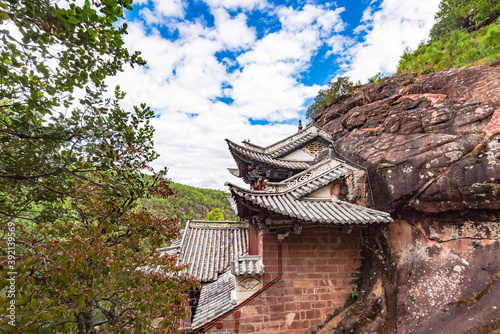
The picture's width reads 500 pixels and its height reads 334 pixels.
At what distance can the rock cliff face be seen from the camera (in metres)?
5.29

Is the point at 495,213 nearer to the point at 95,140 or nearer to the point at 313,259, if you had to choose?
the point at 313,259

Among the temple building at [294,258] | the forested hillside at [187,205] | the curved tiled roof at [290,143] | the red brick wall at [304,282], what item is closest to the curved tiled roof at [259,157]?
the curved tiled roof at [290,143]

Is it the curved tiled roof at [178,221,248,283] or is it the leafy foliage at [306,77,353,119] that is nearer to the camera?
the curved tiled roof at [178,221,248,283]

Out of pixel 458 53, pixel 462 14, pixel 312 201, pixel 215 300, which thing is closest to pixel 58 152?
pixel 215 300

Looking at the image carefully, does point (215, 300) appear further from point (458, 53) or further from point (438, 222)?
point (458, 53)

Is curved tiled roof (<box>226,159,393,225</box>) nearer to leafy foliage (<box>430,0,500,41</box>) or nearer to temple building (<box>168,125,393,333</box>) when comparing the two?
temple building (<box>168,125,393,333</box>)

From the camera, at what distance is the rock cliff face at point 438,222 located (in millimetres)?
5289

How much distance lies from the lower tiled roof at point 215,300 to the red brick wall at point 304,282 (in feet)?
0.97

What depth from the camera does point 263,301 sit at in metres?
6.11

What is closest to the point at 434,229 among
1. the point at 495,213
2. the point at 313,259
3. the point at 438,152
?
the point at 495,213

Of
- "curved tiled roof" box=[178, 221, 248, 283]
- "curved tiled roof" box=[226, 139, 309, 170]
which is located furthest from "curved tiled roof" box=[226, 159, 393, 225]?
"curved tiled roof" box=[226, 139, 309, 170]

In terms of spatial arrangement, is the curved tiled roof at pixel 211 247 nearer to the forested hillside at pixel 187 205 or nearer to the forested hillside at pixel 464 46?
the forested hillside at pixel 464 46

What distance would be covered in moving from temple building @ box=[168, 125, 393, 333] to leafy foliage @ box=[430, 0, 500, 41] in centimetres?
1482

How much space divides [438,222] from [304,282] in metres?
3.95
